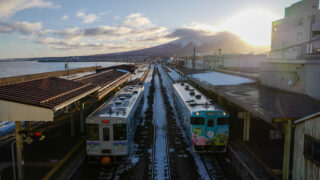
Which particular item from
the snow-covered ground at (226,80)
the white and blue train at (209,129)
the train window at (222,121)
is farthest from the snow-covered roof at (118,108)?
the snow-covered ground at (226,80)

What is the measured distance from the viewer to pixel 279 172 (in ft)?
39.1

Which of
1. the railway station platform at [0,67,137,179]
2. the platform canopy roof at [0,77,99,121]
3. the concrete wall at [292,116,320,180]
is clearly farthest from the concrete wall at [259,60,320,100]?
the platform canopy roof at [0,77,99,121]

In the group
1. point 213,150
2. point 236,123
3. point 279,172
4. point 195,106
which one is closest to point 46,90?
point 195,106

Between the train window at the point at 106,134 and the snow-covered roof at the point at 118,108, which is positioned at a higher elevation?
the snow-covered roof at the point at 118,108

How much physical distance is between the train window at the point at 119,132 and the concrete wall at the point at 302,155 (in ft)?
26.4

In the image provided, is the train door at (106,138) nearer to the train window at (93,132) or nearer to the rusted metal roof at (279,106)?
the train window at (93,132)

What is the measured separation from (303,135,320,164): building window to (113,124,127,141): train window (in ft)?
27.1

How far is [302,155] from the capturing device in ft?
31.5

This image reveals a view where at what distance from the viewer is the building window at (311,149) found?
342 inches

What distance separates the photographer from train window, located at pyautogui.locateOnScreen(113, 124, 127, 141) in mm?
12828

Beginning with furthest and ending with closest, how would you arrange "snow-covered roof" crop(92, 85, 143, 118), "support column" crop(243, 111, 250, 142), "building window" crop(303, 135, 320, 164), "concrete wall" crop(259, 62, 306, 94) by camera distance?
1. "support column" crop(243, 111, 250, 142)
2. "concrete wall" crop(259, 62, 306, 94)
3. "snow-covered roof" crop(92, 85, 143, 118)
4. "building window" crop(303, 135, 320, 164)

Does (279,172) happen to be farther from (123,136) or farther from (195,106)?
(123,136)

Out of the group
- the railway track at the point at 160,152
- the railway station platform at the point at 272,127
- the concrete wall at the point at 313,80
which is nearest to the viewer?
the railway station platform at the point at 272,127

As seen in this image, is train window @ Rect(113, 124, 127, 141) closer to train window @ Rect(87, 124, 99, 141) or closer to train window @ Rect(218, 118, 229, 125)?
train window @ Rect(87, 124, 99, 141)
